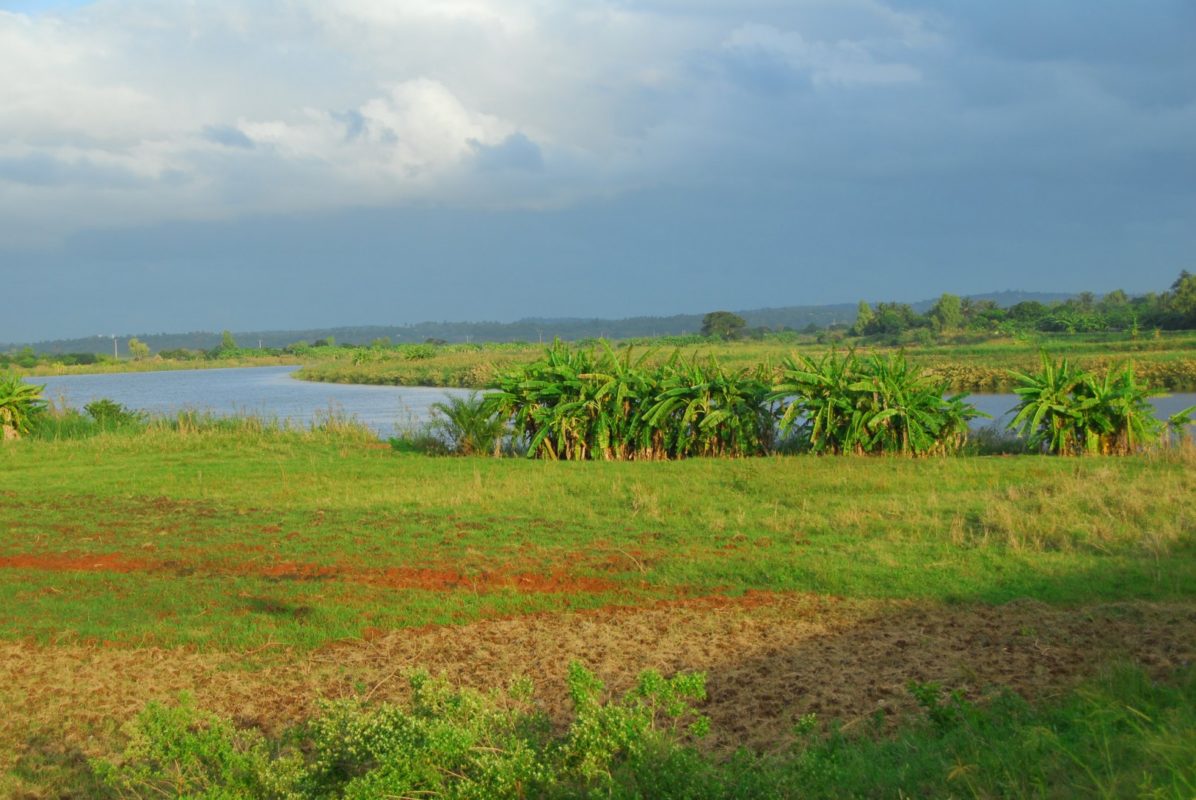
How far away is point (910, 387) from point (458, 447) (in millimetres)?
7784

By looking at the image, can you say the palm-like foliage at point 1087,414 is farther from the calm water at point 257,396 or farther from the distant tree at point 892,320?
the distant tree at point 892,320

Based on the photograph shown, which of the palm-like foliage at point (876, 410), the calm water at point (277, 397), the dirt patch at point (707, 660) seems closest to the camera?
the dirt patch at point (707, 660)

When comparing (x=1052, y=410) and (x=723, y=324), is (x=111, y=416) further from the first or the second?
(x=723, y=324)

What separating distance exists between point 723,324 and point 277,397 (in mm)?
49420

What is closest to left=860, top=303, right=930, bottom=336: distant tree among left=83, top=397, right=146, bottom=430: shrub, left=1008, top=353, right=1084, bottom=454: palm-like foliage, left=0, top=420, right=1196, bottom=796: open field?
left=83, top=397, right=146, bottom=430: shrub

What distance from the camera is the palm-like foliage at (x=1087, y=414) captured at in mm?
16141

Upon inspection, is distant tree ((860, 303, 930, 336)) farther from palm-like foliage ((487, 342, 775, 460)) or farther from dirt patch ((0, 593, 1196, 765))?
dirt patch ((0, 593, 1196, 765))

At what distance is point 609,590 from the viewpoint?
9078mm

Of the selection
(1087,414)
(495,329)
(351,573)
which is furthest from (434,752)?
(495,329)

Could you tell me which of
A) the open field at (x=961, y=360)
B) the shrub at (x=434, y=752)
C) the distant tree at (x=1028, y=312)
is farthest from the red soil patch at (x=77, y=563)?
the distant tree at (x=1028, y=312)

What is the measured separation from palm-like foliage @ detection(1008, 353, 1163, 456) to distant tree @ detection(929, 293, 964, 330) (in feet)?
157

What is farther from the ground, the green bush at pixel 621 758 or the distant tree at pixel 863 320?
the distant tree at pixel 863 320

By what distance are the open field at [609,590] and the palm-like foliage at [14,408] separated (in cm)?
989

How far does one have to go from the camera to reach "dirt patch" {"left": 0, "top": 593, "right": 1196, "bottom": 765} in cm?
629
